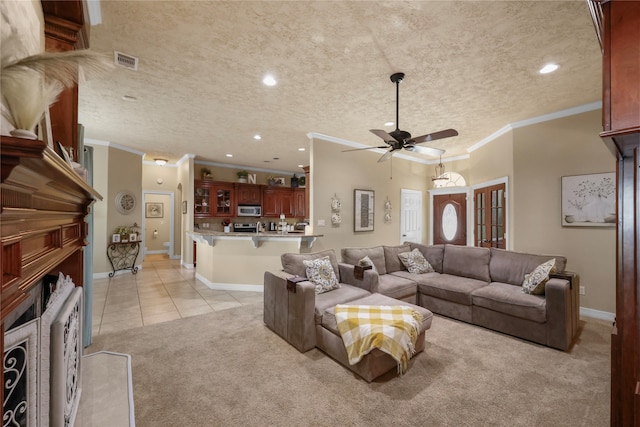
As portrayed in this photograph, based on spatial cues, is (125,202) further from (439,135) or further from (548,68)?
(548,68)

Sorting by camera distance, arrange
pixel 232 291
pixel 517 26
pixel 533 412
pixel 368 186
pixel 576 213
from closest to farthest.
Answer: pixel 533 412 < pixel 517 26 < pixel 576 213 < pixel 232 291 < pixel 368 186

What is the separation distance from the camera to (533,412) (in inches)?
74.9

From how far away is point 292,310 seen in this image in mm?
2830

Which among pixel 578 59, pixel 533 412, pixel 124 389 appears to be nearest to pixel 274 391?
pixel 124 389

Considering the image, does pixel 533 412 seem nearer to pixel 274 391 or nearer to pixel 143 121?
pixel 274 391

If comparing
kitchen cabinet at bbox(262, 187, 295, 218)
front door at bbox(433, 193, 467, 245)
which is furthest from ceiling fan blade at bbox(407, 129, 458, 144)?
kitchen cabinet at bbox(262, 187, 295, 218)

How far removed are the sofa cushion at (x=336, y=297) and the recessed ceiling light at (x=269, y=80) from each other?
7.99 feet

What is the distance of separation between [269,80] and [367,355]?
286 cm

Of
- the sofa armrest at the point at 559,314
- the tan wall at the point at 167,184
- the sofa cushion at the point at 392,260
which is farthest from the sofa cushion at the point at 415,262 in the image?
the tan wall at the point at 167,184

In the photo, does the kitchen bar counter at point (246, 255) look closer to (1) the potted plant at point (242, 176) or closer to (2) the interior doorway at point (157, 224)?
(1) the potted plant at point (242, 176)

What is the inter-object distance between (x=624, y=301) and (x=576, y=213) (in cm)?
Answer: 347

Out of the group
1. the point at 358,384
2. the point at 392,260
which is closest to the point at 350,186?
the point at 392,260

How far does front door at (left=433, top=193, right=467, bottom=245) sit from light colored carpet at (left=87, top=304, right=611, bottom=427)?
3359mm

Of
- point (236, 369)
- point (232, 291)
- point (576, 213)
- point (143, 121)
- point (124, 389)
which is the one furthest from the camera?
point (232, 291)
